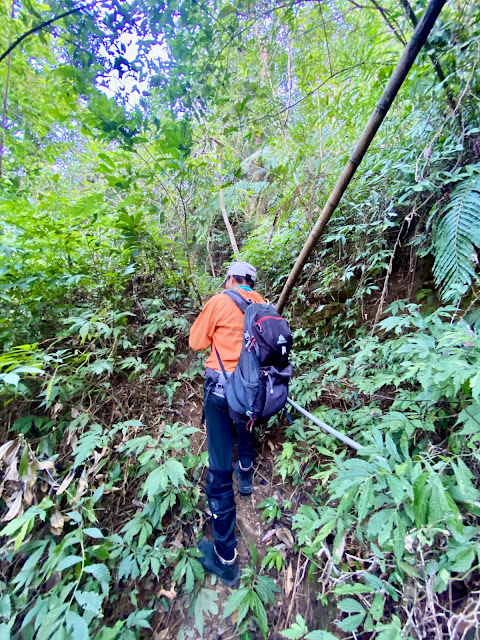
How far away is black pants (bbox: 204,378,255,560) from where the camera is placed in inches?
83.3

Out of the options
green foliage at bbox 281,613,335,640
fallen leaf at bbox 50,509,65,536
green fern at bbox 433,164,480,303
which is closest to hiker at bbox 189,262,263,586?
green foliage at bbox 281,613,335,640

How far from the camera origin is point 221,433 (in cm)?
229

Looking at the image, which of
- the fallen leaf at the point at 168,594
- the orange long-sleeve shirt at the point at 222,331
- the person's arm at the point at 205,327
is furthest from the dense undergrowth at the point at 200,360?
the person's arm at the point at 205,327

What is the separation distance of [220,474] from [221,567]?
702mm

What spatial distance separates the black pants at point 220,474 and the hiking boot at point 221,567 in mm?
49

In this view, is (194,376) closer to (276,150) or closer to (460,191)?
(460,191)

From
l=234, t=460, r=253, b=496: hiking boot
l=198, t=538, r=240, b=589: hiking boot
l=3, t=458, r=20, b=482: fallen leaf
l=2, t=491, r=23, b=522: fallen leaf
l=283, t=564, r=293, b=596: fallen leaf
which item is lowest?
l=283, t=564, r=293, b=596: fallen leaf

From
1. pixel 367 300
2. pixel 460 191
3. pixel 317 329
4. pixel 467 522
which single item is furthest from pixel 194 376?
pixel 460 191

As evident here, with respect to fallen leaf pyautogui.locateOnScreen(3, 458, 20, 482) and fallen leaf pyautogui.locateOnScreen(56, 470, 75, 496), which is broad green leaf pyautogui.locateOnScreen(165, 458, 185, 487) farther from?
fallen leaf pyautogui.locateOnScreen(3, 458, 20, 482)

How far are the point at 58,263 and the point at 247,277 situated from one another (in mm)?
2229

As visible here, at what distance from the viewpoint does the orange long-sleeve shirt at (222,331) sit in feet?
7.63

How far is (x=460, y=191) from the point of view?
2207 mm

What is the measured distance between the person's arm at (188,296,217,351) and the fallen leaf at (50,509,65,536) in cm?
170

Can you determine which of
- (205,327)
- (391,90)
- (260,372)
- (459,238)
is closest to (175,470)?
(260,372)
